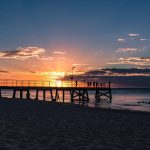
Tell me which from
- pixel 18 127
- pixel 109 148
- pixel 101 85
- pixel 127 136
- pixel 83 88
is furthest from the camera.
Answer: pixel 101 85

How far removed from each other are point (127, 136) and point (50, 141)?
3528 millimetres

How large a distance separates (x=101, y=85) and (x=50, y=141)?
68.4 meters

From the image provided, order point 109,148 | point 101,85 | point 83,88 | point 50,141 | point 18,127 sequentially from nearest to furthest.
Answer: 1. point 109,148
2. point 50,141
3. point 18,127
4. point 83,88
5. point 101,85

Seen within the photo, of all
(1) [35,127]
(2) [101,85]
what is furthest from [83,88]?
(1) [35,127]

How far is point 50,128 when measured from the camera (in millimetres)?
14820

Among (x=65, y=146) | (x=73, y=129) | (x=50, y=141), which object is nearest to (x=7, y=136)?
(x=50, y=141)

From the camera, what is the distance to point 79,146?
419 inches

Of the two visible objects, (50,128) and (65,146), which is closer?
(65,146)

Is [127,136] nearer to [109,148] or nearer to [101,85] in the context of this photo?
[109,148]

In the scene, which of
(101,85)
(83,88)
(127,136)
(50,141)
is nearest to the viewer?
(50,141)

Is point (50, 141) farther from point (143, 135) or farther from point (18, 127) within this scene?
point (143, 135)

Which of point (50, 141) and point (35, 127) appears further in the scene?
point (35, 127)

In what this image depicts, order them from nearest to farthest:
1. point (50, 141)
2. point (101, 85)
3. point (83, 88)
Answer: point (50, 141)
point (83, 88)
point (101, 85)

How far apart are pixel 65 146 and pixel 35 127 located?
4.57 m
